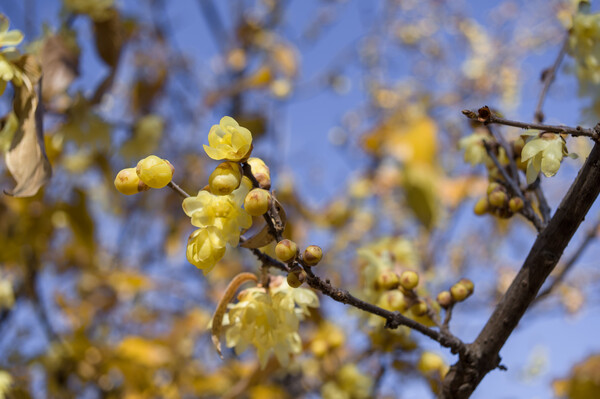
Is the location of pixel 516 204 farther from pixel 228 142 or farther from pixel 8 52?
pixel 8 52

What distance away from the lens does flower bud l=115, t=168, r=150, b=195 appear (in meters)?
0.50

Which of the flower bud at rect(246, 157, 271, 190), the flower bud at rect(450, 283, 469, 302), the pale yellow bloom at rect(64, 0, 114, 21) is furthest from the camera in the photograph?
the pale yellow bloom at rect(64, 0, 114, 21)

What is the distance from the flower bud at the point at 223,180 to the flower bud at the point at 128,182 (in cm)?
8

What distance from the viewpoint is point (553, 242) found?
21.1 inches

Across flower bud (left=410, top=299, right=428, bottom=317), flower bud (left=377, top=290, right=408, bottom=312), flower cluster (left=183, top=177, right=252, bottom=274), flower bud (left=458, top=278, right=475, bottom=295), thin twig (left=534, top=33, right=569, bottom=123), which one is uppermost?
thin twig (left=534, top=33, right=569, bottom=123)

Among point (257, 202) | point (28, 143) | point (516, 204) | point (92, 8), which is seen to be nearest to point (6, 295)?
point (92, 8)

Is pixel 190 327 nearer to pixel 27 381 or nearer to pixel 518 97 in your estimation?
pixel 27 381

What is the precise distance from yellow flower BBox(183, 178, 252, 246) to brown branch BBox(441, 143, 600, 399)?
31cm

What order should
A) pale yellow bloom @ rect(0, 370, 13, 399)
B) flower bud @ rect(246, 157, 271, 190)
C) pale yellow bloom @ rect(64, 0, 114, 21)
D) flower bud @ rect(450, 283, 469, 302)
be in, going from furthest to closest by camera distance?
pale yellow bloom @ rect(64, 0, 114, 21)
pale yellow bloom @ rect(0, 370, 13, 399)
flower bud @ rect(450, 283, 469, 302)
flower bud @ rect(246, 157, 271, 190)

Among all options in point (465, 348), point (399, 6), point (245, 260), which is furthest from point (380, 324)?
point (399, 6)

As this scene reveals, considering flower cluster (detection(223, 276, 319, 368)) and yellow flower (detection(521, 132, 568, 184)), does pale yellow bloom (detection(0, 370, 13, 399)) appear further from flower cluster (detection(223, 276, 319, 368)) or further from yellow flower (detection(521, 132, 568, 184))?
yellow flower (detection(521, 132, 568, 184))

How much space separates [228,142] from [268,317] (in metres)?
0.22

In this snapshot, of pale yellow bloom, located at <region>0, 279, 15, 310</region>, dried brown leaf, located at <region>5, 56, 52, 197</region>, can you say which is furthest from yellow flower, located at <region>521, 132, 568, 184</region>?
pale yellow bloom, located at <region>0, 279, 15, 310</region>

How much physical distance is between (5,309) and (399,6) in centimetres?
352
